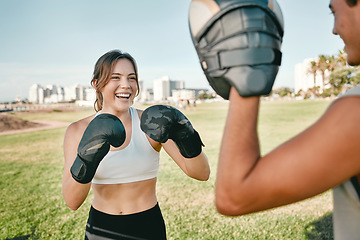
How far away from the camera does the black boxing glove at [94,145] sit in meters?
1.59

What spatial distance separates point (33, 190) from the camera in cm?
600

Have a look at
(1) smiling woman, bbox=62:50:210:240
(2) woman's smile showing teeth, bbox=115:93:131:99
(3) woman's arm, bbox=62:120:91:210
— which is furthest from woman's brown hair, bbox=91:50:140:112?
(3) woman's arm, bbox=62:120:91:210

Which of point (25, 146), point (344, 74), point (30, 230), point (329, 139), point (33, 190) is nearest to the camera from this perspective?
point (329, 139)

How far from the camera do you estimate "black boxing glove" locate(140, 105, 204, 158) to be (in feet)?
5.49

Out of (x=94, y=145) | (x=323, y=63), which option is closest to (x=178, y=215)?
(x=94, y=145)

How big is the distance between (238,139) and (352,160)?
28 centimetres

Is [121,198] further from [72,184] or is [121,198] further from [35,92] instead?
[35,92]

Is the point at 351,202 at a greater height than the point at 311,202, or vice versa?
the point at 351,202

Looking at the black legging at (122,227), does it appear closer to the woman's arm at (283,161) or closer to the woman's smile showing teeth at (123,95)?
the woman's smile showing teeth at (123,95)

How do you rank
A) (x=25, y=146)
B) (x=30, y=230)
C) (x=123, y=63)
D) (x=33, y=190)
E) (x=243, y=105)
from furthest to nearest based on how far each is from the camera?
1. (x=25, y=146)
2. (x=33, y=190)
3. (x=30, y=230)
4. (x=123, y=63)
5. (x=243, y=105)

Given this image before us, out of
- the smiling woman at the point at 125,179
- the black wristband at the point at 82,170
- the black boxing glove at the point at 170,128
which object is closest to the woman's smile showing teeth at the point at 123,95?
the smiling woman at the point at 125,179

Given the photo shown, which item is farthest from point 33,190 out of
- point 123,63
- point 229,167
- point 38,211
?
point 229,167

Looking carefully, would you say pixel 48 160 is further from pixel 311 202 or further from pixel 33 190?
pixel 311 202

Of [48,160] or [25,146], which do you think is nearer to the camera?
[48,160]
